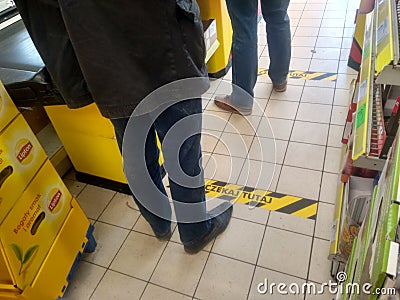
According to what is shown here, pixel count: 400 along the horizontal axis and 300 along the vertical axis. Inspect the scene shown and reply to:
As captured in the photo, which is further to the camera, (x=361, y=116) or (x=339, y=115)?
(x=339, y=115)

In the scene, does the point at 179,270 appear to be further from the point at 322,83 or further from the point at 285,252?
the point at 322,83

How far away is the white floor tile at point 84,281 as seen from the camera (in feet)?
4.30

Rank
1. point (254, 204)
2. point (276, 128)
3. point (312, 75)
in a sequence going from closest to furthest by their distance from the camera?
point (254, 204)
point (276, 128)
point (312, 75)

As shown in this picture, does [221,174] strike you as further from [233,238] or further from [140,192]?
[140,192]

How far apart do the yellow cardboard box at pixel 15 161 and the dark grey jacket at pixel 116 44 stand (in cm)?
22

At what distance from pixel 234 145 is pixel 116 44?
1.12m

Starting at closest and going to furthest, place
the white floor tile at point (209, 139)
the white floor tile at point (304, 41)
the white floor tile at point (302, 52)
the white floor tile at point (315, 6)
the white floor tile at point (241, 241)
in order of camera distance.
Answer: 1. the white floor tile at point (241, 241)
2. the white floor tile at point (209, 139)
3. the white floor tile at point (302, 52)
4. the white floor tile at point (304, 41)
5. the white floor tile at point (315, 6)

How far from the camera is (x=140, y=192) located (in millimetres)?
1277

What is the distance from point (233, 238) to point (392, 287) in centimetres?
94

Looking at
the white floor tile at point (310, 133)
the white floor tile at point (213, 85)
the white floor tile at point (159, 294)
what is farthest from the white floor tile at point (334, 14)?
the white floor tile at point (159, 294)

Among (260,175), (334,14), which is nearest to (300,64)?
(334,14)

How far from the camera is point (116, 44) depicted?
2.63 ft

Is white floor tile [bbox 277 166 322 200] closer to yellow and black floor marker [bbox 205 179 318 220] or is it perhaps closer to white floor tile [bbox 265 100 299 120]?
yellow and black floor marker [bbox 205 179 318 220]

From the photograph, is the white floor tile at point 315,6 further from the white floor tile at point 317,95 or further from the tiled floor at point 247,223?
the white floor tile at point 317,95
